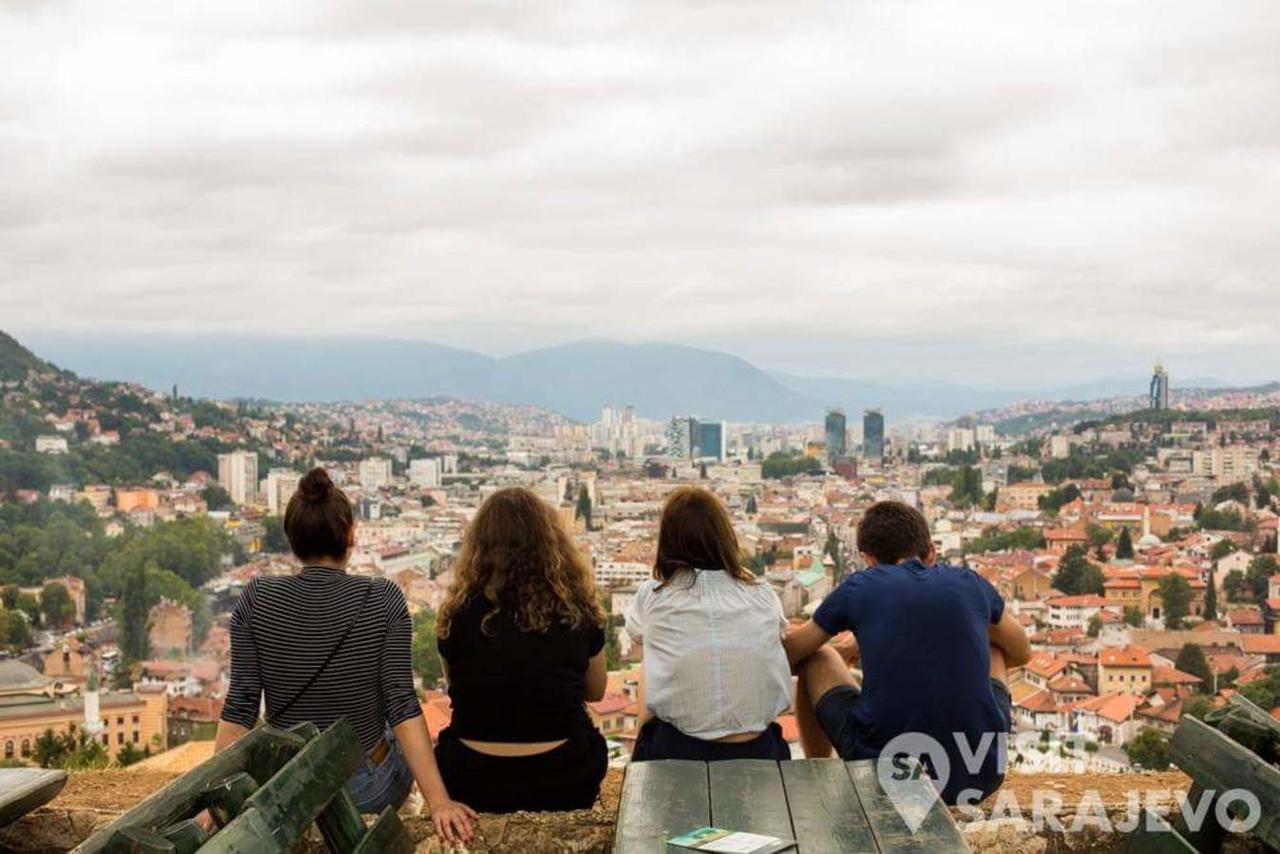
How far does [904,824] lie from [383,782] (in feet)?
3.33

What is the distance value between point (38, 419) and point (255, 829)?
5387 cm

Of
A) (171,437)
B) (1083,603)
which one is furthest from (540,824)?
(171,437)

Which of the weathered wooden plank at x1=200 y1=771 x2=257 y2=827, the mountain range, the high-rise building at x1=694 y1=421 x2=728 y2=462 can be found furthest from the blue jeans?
the mountain range

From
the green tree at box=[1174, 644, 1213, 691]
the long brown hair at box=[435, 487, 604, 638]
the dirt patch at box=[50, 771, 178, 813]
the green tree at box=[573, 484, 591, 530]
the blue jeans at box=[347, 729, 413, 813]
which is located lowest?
the green tree at box=[1174, 644, 1213, 691]

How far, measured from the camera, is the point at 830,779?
2.01 meters

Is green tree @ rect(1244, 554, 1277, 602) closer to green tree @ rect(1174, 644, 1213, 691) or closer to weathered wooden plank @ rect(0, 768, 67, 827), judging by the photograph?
green tree @ rect(1174, 644, 1213, 691)

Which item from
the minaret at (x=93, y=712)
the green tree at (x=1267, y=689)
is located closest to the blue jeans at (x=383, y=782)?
the green tree at (x=1267, y=689)

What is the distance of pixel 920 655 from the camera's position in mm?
2414

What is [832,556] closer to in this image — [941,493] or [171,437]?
[941,493]

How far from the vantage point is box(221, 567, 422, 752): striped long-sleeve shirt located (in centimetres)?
233

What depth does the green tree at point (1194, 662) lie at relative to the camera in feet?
88.0

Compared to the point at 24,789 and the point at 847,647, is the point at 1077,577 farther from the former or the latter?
the point at 24,789

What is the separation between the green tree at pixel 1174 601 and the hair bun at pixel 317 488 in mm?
34494

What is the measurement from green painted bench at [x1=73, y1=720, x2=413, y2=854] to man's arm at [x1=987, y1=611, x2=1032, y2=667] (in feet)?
4.08
